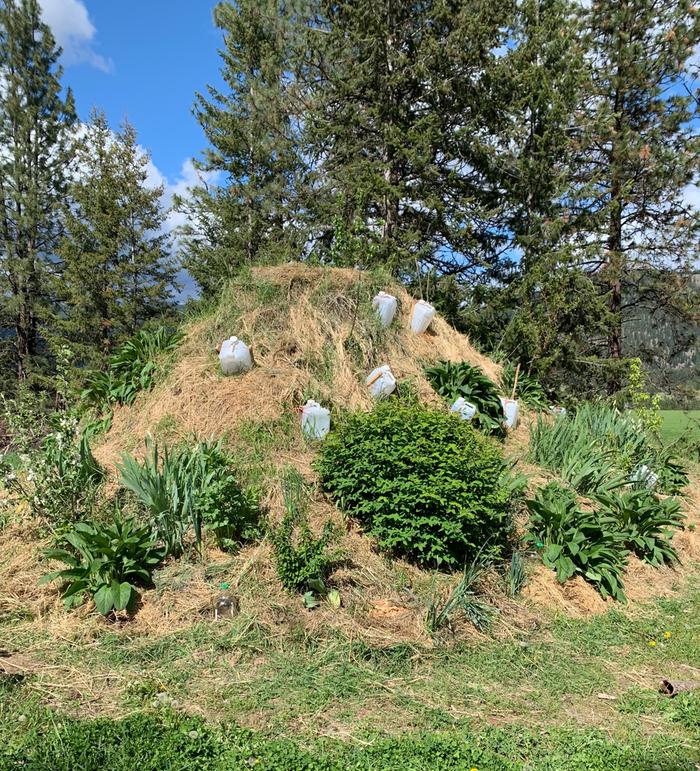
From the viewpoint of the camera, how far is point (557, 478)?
556 cm

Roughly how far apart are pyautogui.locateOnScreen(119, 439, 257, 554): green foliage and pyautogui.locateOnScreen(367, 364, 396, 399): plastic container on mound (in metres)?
1.93

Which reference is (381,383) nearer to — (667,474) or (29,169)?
(667,474)

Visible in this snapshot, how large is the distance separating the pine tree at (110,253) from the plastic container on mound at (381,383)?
10739 mm

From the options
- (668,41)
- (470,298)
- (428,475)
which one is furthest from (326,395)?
(668,41)

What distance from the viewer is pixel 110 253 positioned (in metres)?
14.9

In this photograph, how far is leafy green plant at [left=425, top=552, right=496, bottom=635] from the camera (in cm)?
364

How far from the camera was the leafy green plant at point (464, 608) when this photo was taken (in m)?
3.64

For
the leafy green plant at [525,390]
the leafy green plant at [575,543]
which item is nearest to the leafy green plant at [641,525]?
the leafy green plant at [575,543]

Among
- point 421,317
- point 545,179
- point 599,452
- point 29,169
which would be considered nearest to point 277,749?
point 599,452

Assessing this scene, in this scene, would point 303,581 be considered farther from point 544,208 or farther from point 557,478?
point 544,208

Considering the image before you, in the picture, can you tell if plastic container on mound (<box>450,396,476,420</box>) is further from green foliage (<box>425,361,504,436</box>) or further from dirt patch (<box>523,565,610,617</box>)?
dirt patch (<box>523,565,610,617</box>)

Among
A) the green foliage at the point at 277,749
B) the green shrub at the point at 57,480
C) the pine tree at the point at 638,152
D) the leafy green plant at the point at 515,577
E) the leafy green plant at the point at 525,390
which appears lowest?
the green foliage at the point at 277,749

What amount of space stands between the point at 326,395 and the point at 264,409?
638 millimetres

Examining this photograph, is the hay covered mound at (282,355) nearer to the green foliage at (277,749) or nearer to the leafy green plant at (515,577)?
the leafy green plant at (515,577)
